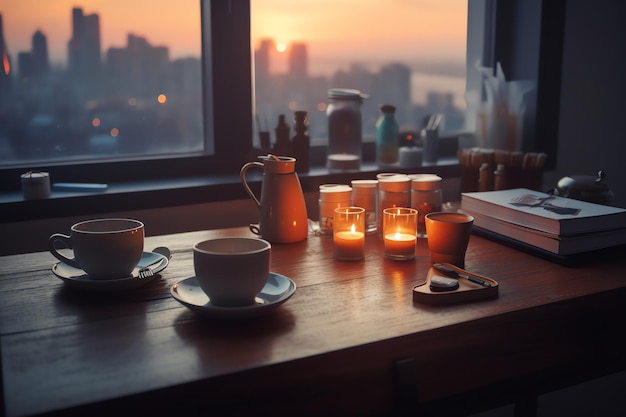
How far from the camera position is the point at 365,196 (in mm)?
1425

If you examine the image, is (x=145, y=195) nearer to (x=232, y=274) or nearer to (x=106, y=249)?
(x=106, y=249)

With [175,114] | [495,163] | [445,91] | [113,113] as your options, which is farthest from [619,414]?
[113,113]

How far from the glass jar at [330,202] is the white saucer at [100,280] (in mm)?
393

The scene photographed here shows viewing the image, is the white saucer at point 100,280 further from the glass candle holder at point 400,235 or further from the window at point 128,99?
the window at point 128,99

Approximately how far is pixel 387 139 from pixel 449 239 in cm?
91

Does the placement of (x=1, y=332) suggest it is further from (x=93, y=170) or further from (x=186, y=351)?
(x=93, y=170)

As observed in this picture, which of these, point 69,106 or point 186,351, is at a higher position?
point 69,106

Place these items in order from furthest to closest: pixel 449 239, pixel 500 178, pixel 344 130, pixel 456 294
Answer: pixel 344 130, pixel 500 178, pixel 449 239, pixel 456 294

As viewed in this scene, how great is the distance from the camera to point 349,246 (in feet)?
3.98

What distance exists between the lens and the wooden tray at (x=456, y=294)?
0.98 metres

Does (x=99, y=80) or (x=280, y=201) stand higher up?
(x=99, y=80)

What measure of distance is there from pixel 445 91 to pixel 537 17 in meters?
0.38

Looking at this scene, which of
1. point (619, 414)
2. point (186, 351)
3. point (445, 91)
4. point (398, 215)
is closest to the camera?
point (186, 351)

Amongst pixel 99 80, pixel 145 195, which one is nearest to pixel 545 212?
pixel 145 195
